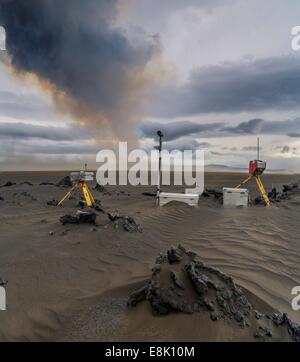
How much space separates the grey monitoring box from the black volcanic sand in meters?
3.21

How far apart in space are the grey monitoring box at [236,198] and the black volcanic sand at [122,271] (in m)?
3.21

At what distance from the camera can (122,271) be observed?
16.5 feet

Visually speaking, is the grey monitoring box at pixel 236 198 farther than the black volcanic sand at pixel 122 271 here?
Yes

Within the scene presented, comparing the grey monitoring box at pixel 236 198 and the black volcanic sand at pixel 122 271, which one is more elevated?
the grey monitoring box at pixel 236 198

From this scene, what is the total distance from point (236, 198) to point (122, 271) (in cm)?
917

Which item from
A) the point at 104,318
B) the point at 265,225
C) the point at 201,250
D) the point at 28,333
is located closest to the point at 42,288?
the point at 28,333

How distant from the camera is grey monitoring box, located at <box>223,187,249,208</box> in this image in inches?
505

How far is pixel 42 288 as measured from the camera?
446 cm

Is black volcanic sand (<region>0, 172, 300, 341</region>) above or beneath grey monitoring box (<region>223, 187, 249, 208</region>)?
beneath

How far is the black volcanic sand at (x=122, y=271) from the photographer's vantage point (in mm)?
3207

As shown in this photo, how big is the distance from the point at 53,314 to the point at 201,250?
3466mm
